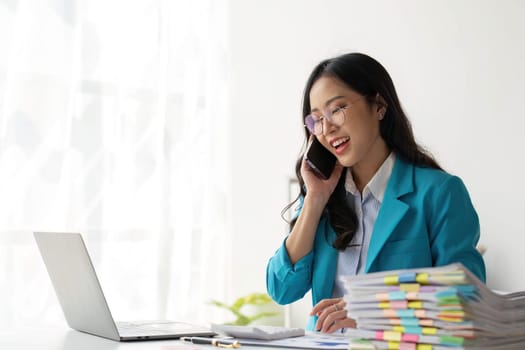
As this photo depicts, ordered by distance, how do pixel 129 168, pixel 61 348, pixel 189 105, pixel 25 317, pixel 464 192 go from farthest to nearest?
pixel 189 105, pixel 129 168, pixel 25 317, pixel 464 192, pixel 61 348

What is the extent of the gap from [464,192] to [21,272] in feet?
8.24

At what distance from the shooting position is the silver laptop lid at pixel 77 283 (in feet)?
5.20

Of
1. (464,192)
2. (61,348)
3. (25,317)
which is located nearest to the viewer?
(61,348)

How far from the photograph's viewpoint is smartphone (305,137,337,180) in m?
2.17

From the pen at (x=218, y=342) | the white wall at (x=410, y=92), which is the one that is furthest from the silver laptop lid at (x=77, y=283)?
the white wall at (x=410, y=92)

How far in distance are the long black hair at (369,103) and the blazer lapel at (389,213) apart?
0.42 feet

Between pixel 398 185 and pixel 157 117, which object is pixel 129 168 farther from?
pixel 398 185

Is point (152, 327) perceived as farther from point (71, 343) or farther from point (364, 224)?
point (364, 224)

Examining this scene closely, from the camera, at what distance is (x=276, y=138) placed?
4488 mm

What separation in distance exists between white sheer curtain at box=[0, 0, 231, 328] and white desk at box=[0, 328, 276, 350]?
1905 mm

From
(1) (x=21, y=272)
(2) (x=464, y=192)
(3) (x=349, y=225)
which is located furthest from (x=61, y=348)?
(1) (x=21, y=272)

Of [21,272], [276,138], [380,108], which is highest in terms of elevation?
[276,138]

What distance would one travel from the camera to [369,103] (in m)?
2.10

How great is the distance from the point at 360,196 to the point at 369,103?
0.30 meters
